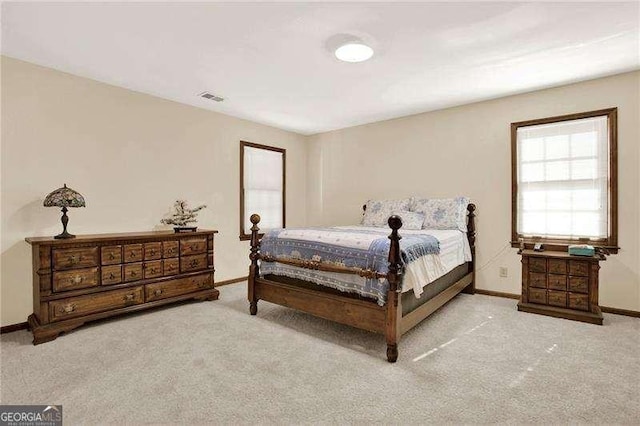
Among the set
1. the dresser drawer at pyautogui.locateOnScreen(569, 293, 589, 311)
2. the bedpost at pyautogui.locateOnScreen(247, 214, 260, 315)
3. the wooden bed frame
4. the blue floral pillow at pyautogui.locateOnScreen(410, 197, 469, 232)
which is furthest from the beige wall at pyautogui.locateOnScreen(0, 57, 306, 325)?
the dresser drawer at pyautogui.locateOnScreen(569, 293, 589, 311)

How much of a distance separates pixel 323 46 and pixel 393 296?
85.0 inches

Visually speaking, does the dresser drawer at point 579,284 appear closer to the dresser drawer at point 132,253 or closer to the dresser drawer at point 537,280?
the dresser drawer at point 537,280

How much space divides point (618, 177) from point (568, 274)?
3.90ft

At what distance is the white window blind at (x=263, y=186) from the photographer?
5.02 meters

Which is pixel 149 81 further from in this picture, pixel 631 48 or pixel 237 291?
pixel 631 48

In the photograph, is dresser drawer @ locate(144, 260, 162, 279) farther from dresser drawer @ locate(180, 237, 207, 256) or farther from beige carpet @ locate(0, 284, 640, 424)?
beige carpet @ locate(0, 284, 640, 424)

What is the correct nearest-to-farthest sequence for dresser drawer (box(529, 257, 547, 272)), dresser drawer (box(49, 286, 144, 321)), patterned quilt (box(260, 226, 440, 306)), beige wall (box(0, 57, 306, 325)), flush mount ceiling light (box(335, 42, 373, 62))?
patterned quilt (box(260, 226, 440, 306)) → flush mount ceiling light (box(335, 42, 373, 62)) → dresser drawer (box(49, 286, 144, 321)) → beige wall (box(0, 57, 306, 325)) → dresser drawer (box(529, 257, 547, 272))

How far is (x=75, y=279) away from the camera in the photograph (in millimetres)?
2855

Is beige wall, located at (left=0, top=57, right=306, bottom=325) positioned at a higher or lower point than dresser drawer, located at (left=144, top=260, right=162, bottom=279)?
higher

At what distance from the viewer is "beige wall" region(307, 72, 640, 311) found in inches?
128

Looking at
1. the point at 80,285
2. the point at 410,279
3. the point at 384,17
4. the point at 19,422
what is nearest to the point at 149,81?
the point at 80,285

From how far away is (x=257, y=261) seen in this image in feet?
11.2

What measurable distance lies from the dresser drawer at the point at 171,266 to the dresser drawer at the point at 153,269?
2.1 inches

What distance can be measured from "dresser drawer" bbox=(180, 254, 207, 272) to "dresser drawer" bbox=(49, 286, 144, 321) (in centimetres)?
50
